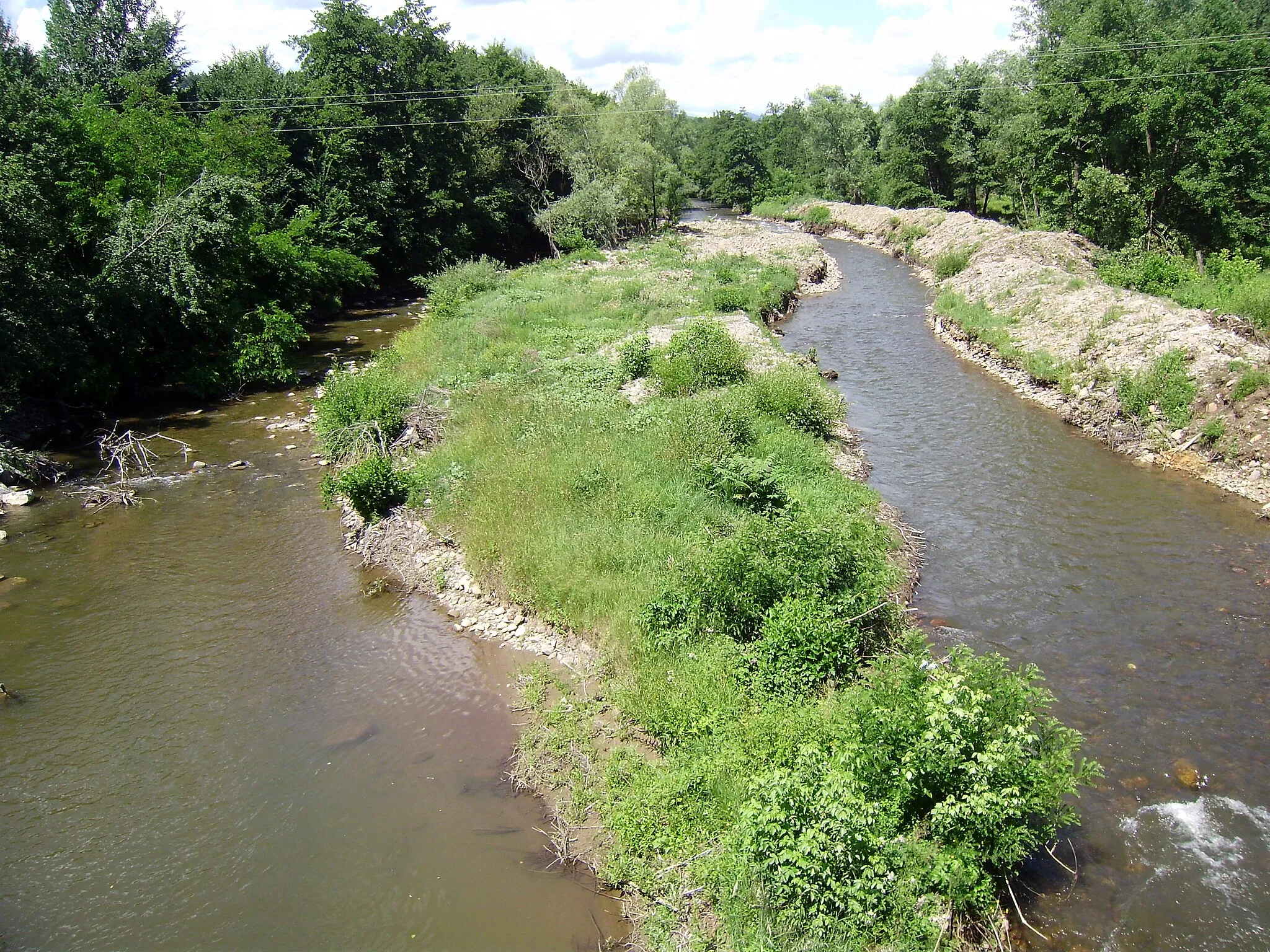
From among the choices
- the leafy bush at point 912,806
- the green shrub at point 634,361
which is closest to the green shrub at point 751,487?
the leafy bush at point 912,806

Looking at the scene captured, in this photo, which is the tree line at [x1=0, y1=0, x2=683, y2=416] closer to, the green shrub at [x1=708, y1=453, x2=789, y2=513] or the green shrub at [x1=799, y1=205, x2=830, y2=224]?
the green shrub at [x1=799, y1=205, x2=830, y2=224]

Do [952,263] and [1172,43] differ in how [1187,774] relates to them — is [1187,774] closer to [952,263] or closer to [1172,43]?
[952,263]

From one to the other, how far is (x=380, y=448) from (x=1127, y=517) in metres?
16.8

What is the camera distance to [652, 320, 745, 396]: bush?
2023 centimetres

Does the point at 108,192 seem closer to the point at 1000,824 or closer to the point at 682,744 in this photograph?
the point at 682,744

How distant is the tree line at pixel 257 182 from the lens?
21906 millimetres

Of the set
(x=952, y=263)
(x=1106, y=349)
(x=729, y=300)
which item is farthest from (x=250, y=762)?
(x=952, y=263)

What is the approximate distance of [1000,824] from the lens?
7.58 m

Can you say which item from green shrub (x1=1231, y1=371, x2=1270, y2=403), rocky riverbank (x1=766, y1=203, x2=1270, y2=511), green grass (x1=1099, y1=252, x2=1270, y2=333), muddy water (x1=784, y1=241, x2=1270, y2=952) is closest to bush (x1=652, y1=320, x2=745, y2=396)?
muddy water (x1=784, y1=241, x2=1270, y2=952)

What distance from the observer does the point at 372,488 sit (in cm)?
1642

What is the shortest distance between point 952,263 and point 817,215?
29219 millimetres

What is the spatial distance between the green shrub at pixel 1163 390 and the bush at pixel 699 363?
32.9 feet

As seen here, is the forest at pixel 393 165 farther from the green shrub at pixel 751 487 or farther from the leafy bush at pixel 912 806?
the leafy bush at pixel 912 806

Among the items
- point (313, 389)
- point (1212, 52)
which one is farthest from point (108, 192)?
point (1212, 52)
